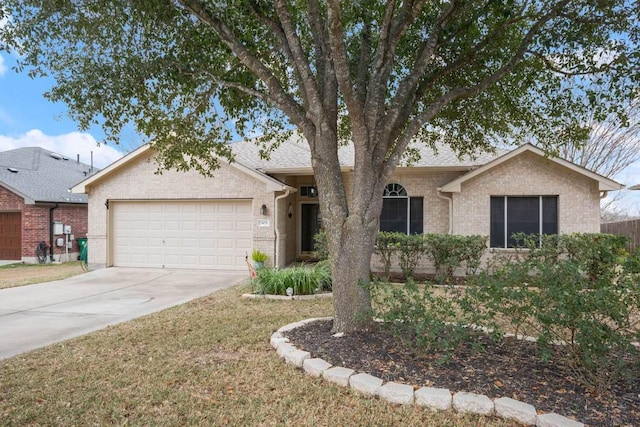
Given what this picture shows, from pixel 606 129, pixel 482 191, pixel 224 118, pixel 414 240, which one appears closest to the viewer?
pixel 224 118

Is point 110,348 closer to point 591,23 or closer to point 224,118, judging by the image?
point 224,118

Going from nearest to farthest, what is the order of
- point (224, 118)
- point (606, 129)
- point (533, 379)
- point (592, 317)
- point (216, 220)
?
point (592, 317), point (533, 379), point (224, 118), point (216, 220), point (606, 129)

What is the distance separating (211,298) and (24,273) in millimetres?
8481

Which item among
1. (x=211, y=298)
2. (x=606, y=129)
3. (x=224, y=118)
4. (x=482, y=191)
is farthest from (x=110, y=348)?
(x=606, y=129)

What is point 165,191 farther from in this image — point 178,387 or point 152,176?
point 178,387

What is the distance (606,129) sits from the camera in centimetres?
2028

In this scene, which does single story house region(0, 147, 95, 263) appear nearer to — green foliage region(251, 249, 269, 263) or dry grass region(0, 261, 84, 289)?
dry grass region(0, 261, 84, 289)

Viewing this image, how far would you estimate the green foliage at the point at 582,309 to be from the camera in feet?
11.4

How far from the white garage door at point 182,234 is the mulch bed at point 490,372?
7.94 m

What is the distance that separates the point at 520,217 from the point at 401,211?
3.36 meters

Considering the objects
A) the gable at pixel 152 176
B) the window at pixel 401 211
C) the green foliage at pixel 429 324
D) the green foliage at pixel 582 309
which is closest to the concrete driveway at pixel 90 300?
the gable at pixel 152 176

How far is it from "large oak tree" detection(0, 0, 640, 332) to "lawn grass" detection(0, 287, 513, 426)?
1.29m

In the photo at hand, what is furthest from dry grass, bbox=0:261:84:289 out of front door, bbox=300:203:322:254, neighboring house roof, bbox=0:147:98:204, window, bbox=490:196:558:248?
window, bbox=490:196:558:248

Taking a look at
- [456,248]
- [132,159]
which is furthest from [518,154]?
[132,159]
